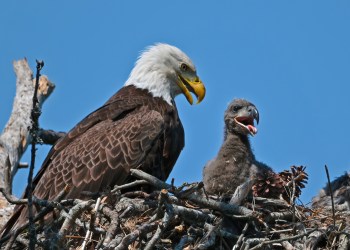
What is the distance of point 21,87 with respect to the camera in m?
9.60

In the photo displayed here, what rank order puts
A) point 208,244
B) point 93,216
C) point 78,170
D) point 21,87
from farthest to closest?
point 21,87
point 78,170
point 208,244
point 93,216

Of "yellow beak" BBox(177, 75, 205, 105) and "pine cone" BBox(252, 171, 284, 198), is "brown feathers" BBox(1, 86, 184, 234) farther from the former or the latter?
"pine cone" BBox(252, 171, 284, 198)

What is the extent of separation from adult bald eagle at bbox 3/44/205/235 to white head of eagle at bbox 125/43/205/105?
0.07 ft

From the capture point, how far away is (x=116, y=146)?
7871mm

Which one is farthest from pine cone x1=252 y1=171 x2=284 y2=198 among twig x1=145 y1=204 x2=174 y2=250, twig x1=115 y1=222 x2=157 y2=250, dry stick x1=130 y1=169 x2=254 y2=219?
twig x1=115 y1=222 x2=157 y2=250

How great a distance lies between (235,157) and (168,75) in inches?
55.9

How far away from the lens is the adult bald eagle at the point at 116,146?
7719mm

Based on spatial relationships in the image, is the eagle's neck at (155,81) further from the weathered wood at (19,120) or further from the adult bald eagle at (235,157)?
the weathered wood at (19,120)

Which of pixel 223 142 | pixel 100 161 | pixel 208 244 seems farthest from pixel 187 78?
pixel 208 244

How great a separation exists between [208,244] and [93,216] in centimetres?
98

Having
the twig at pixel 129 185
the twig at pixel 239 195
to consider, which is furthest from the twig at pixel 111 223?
the twig at pixel 239 195

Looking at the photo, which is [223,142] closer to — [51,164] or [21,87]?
[51,164]

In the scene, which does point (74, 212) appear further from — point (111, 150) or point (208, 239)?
point (111, 150)

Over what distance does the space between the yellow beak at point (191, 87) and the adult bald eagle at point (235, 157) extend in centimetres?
32
